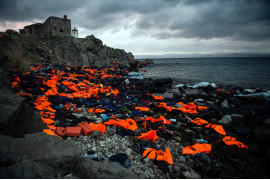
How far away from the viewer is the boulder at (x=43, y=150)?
170 cm

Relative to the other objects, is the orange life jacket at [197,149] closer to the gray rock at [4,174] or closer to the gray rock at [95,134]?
the gray rock at [95,134]

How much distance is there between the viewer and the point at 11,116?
2221 millimetres

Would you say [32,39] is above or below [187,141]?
above

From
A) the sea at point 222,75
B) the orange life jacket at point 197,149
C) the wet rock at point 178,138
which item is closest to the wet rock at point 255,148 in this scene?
the orange life jacket at point 197,149

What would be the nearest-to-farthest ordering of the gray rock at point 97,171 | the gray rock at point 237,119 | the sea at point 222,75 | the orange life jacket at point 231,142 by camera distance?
the gray rock at point 97,171
the orange life jacket at point 231,142
the gray rock at point 237,119
the sea at point 222,75

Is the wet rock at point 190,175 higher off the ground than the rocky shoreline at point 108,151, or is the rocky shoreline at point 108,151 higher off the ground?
the rocky shoreline at point 108,151

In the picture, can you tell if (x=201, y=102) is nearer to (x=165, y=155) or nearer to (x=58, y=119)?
(x=165, y=155)

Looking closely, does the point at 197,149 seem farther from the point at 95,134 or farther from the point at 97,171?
the point at 95,134

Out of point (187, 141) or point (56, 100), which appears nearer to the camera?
point (187, 141)

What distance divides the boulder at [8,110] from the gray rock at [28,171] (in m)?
1.08

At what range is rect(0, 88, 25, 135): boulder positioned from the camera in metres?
2.04

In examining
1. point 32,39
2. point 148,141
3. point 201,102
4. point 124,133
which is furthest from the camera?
point 32,39

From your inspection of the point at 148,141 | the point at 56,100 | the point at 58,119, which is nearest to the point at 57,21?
the point at 56,100

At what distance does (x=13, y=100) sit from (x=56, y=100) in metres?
3.28
